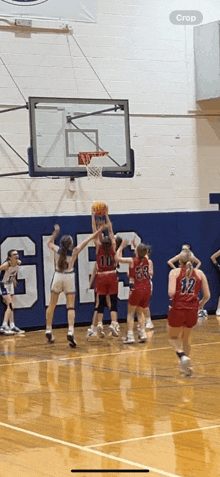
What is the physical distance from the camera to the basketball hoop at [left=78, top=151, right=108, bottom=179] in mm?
16750

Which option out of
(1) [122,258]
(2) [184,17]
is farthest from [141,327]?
(2) [184,17]

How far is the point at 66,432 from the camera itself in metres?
8.45

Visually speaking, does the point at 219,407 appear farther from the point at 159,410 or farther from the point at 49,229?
the point at 49,229

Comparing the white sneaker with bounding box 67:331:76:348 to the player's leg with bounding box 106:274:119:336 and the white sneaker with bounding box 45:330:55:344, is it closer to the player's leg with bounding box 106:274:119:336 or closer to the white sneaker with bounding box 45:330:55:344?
the white sneaker with bounding box 45:330:55:344

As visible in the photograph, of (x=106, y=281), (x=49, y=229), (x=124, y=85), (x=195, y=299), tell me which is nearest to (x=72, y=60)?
(x=124, y=85)

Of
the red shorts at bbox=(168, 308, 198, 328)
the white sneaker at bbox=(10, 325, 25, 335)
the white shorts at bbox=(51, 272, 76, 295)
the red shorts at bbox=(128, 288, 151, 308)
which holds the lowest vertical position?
the white sneaker at bbox=(10, 325, 25, 335)

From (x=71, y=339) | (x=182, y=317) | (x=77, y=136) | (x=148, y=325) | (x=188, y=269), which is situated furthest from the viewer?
(x=148, y=325)

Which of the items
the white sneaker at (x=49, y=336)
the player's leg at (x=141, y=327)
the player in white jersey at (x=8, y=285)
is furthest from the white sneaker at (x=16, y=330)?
the player's leg at (x=141, y=327)

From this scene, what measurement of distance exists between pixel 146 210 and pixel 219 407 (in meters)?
10.7

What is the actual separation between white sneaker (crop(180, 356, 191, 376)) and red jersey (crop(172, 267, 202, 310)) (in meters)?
0.70

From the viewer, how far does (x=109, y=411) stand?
30.9 feet

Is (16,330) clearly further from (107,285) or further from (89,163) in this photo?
(89,163)

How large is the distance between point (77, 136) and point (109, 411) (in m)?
8.65

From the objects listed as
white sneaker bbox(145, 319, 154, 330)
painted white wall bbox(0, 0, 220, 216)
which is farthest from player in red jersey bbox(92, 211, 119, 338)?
painted white wall bbox(0, 0, 220, 216)
